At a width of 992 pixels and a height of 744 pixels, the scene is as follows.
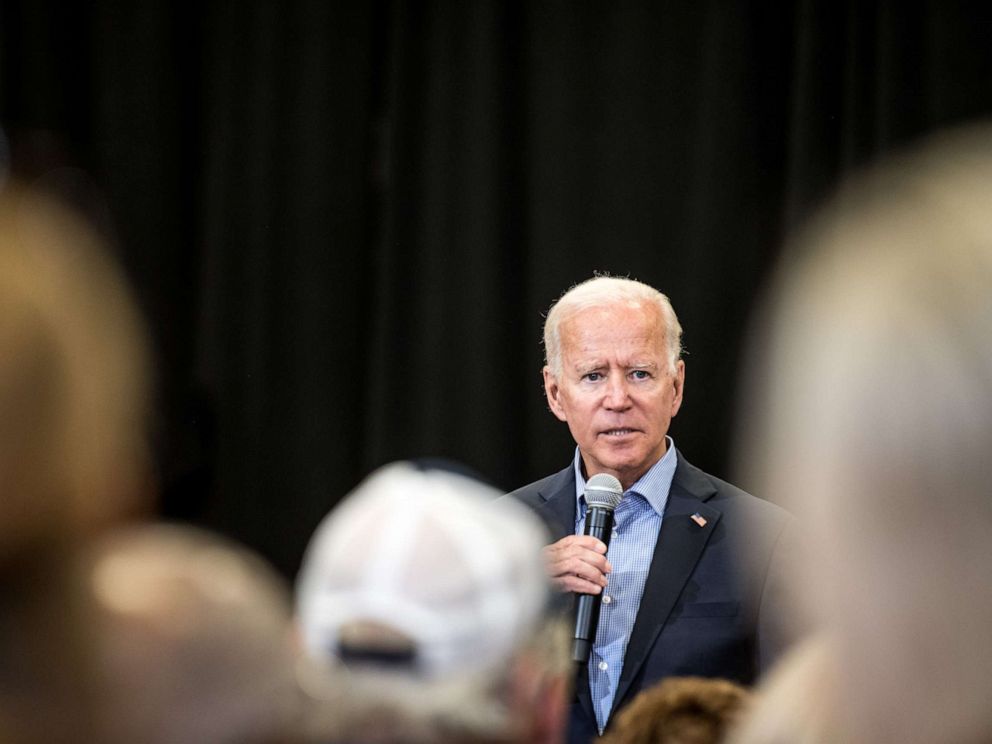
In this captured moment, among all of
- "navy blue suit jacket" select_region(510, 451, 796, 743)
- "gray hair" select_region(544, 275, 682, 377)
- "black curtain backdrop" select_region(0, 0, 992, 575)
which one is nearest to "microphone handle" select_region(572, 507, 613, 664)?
"navy blue suit jacket" select_region(510, 451, 796, 743)

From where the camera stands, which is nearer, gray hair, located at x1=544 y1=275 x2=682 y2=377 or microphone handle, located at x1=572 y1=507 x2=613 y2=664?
microphone handle, located at x1=572 y1=507 x2=613 y2=664

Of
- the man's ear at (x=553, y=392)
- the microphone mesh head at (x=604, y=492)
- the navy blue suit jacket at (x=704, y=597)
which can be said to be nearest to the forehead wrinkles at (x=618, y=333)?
the man's ear at (x=553, y=392)

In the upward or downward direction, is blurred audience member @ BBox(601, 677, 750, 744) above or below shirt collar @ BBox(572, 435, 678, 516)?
above

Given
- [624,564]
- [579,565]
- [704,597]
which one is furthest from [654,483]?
[579,565]

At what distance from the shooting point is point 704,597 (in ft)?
9.87

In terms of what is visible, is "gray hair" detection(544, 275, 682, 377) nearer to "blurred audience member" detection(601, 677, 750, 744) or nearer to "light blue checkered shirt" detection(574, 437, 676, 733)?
"light blue checkered shirt" detection(574, 437, 676, 733)

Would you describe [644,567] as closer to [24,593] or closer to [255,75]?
[255,75]

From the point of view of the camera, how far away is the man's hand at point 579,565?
2627mm

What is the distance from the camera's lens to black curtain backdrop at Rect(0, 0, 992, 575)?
A: 3.70 metres

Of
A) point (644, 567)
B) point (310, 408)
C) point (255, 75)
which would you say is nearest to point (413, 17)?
point (255, 75)

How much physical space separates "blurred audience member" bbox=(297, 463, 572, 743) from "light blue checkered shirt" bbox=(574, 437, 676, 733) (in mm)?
2068

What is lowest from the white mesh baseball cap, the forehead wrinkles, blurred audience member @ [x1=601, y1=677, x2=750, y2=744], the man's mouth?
the man's mouth

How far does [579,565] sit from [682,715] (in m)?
1.00

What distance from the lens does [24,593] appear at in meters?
0.80
